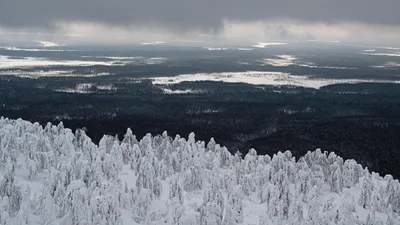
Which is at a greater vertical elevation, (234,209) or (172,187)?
(172,187)

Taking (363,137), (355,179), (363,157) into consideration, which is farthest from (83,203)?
(363,137)

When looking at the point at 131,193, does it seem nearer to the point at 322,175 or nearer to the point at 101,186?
the point at 101,186

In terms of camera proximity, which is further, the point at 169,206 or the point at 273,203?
the point at 273,203

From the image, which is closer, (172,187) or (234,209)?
(234,209)

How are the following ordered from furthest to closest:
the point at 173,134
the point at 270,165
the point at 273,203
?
the point at 173,134
the point at 270,165
the point at 273,203

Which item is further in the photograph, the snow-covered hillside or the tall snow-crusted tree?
the tall snow-crusted tree

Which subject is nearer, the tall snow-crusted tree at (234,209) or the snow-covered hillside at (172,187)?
the snow-covered hillside at (172,187)

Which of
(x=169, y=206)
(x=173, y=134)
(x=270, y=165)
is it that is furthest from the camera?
(x=173, y=134)

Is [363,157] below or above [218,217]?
below
